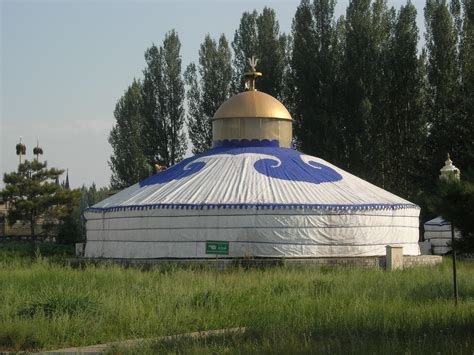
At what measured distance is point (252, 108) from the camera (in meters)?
23.9

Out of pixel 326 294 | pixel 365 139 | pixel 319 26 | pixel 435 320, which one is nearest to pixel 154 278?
pixel 326 294

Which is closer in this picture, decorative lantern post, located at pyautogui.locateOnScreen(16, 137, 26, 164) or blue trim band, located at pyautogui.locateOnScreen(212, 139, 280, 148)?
blue trim band, located at pyautogui.locateOnScreen(212, 139, 280, 148)

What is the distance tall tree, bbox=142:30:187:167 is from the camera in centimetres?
Result: 3650

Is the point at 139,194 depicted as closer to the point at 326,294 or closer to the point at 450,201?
the point at 326,294

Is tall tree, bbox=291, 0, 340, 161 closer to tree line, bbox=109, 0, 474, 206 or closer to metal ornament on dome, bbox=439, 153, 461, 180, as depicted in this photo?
tree line, bbox=109, 0, 474, 206

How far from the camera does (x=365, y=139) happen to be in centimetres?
3180

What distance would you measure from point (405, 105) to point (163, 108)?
10.7m

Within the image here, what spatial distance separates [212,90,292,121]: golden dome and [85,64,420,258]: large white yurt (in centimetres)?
149

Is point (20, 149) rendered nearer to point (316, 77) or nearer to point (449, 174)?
point (316, 77)

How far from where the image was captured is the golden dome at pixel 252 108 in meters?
23.9

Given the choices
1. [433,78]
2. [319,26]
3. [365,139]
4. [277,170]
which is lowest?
[277,170]

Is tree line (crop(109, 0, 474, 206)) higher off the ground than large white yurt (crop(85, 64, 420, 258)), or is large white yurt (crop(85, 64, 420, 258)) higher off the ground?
tree line (crop(109, 0, 474, 206))

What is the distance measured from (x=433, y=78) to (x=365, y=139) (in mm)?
4001

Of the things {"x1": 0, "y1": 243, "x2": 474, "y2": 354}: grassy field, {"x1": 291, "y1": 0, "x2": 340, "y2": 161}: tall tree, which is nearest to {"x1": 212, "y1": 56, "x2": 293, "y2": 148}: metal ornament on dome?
{"x1": 291, "y1": 0, "x2": 340, "y2": 161}: tall tree
